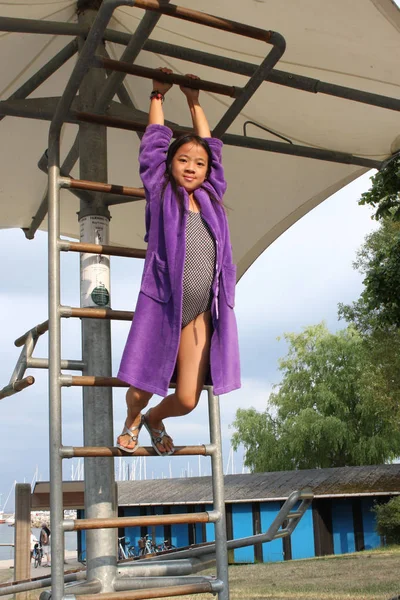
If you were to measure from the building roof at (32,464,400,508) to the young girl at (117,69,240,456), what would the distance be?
20681 millimetres

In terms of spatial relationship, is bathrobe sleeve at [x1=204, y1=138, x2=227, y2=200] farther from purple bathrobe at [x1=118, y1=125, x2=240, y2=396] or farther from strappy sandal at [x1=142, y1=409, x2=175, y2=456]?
strappy sandal at [x1=142, y1=409, x2=175, y2=456]

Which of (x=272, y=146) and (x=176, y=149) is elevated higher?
(x=272, y=146)

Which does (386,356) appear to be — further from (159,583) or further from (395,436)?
(159,583)

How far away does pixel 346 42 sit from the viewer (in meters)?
4.38

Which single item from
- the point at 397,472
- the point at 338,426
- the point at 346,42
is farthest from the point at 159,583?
the point at 338,426

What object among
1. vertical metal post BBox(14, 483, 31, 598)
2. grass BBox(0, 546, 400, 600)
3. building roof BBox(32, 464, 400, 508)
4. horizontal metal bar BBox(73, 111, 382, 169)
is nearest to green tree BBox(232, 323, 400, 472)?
building roof BBox(32, 464, 400, 508)

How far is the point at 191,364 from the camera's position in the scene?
2.99 metres

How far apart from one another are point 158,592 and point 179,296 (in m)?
1.19

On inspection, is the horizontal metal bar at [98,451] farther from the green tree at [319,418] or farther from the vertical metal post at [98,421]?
the green tree at [319,418]

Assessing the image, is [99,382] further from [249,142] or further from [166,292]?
[249,142]

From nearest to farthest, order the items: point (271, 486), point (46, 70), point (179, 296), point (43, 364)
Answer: point (179, 296) < point (43, 364) < point (46, 70) < point (271, 486)

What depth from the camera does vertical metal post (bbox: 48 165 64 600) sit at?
290 cm

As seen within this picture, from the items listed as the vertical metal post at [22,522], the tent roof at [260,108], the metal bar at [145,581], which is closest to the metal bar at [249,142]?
the tent roof at [260,108]

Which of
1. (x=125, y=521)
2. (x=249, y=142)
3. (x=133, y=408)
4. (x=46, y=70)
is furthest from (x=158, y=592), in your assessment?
(x=46, y=70)
